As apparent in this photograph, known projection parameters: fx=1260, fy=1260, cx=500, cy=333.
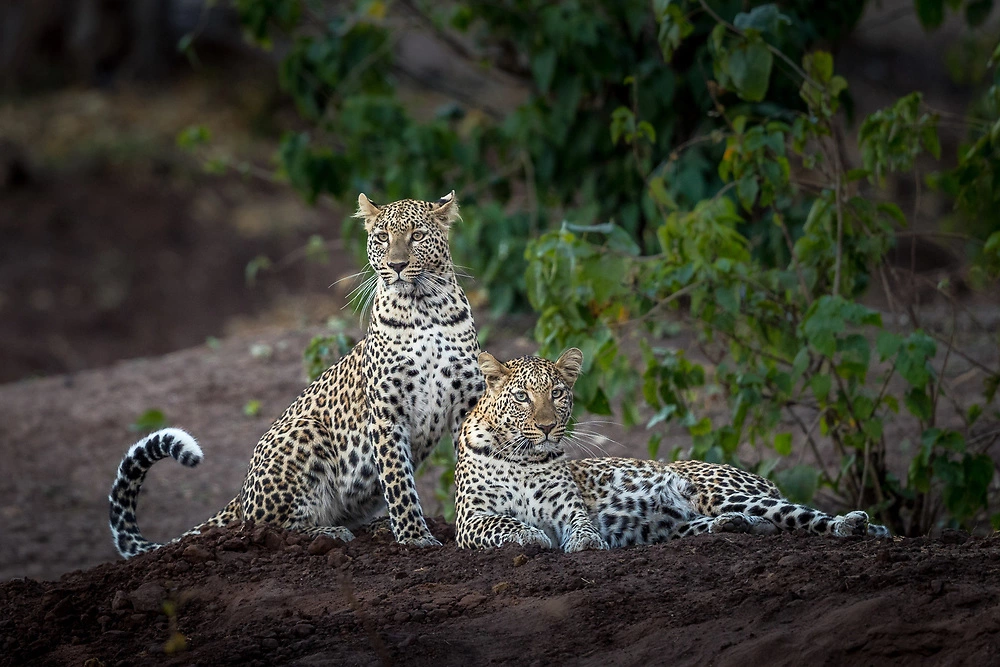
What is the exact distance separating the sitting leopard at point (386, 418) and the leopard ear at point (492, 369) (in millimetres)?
232

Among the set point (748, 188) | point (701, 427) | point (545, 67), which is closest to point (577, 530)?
point (701, 427)

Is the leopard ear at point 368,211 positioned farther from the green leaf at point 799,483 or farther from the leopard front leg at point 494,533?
the green leaf at point 799,483

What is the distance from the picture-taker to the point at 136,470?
6746 millimetres

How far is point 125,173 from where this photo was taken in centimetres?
2261

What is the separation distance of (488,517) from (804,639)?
2.25m

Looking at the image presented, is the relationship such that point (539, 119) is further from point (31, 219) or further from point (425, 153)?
point (31, 219)

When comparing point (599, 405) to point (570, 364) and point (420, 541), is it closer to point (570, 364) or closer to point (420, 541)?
point (570, 364)

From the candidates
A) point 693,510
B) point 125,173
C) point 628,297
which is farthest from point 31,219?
point 693,510

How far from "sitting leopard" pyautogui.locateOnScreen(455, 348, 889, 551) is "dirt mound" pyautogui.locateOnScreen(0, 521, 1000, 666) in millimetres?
287

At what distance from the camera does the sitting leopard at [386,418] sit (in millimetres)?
6684

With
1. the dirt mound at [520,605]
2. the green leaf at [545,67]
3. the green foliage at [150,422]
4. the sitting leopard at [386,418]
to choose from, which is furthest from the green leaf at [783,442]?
the green foliage at [150,422]

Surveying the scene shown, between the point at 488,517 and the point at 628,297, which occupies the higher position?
the point at 628,297

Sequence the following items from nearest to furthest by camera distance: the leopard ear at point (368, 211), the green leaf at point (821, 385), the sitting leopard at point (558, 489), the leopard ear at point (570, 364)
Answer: the sitting leopard at point (558, 489) < the leopard ear at point (570, 364) < the leopard ear at point (368, 211) < the green leaf at point (821, 385)

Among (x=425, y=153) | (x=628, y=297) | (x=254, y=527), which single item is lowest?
(x=254, y=527)
